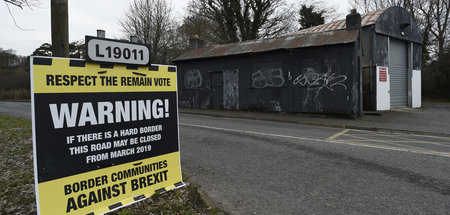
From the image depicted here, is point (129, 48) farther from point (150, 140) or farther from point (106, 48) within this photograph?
→ point (150, 140)

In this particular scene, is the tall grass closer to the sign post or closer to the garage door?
the sign post

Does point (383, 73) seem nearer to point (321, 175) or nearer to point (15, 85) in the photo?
point (321, 175)

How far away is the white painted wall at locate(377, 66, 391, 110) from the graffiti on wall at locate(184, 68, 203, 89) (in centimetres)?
1076

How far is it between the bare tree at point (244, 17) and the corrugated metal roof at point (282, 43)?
955 centimetres

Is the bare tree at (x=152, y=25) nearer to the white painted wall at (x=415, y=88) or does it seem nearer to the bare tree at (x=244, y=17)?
the bare tree at (x=244, y=17)

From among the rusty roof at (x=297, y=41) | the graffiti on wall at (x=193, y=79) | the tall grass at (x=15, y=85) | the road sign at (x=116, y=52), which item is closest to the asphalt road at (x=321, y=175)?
the road sign at (x=116, y=52)

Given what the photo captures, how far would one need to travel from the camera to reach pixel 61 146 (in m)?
2.51

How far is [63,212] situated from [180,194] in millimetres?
1383

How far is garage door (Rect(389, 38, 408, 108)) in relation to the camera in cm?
1631

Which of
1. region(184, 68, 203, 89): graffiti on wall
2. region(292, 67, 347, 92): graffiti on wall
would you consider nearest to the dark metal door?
region(184, 68, 203, 89): graffiti on wall

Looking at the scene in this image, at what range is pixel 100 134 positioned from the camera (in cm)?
282

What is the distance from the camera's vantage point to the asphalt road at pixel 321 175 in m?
3.36

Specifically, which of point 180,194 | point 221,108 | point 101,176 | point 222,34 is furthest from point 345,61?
point 222,34

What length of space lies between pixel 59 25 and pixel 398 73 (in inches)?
741
